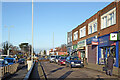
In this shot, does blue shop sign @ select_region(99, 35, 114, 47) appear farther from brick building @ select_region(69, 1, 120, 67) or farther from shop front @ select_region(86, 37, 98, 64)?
shop front @ select_region(86, 37, 98, 64)

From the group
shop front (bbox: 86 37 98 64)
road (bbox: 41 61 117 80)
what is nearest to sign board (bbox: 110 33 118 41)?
road (bbox: 41 61 117 80)

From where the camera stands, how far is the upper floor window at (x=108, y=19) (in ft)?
79.4

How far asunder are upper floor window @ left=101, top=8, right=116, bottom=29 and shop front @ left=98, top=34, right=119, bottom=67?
1789 millimetres

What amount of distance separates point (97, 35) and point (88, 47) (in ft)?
18.7

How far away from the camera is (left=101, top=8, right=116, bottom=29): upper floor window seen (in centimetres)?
2420

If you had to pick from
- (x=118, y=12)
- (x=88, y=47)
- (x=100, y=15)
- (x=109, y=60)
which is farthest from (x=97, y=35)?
(x=109, y=60)

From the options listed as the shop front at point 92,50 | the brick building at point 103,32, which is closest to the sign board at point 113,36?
the brick building at point 103,32

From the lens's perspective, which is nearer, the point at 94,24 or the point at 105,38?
the point at 105,38

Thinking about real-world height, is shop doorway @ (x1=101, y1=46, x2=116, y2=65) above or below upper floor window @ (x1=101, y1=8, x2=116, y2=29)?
below

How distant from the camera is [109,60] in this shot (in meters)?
12.3

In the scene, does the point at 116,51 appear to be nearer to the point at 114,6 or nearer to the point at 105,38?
the point at 105,38

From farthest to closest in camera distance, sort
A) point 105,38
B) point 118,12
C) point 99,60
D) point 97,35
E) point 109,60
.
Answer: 1. point 97,35
2. point 99,60
3. point 105,38
4. point 118,12
5. point 109,60

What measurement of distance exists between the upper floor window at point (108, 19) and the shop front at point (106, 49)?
1789mm

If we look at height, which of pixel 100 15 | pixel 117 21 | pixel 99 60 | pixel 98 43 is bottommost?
pixel 99 60
